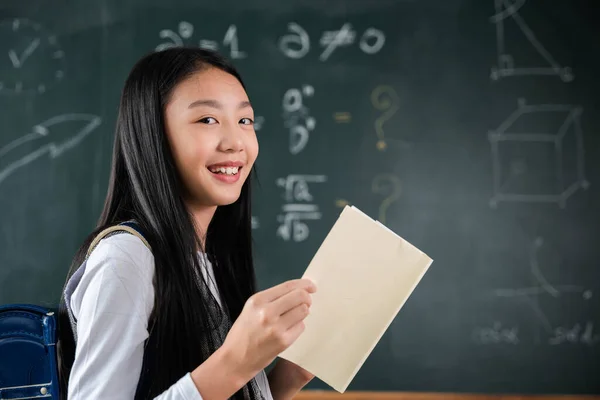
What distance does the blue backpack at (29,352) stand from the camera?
83cm

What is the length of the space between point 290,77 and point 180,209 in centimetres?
195

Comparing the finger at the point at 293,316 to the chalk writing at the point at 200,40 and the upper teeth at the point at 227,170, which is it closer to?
the upper teeth at the point at 227,170

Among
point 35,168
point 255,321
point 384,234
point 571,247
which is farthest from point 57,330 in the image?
point 571,247

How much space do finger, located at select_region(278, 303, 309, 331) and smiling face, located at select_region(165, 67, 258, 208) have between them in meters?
0.26

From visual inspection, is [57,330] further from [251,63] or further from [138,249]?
[251,63]

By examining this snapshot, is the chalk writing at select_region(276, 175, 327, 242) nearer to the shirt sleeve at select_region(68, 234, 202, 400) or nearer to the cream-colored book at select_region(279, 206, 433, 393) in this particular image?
the cream-colored book at select_region(279, 206, 433, 393)

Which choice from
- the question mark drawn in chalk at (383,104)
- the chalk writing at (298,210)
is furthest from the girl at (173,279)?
the question mark drawn in chalk at (383,104)

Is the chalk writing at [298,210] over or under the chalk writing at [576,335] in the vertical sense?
over

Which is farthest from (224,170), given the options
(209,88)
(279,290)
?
(279,290)

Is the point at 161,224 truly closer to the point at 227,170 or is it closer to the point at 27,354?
the point at 227,170

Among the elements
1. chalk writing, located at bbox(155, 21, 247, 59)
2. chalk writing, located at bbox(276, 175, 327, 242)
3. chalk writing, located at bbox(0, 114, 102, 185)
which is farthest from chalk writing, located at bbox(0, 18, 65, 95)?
chalk writing, located at bbox(276, 175, 327, 242)

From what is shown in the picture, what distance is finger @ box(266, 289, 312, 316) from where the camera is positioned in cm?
75

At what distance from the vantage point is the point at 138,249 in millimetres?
803

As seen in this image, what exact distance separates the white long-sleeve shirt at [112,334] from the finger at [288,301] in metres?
0.14
